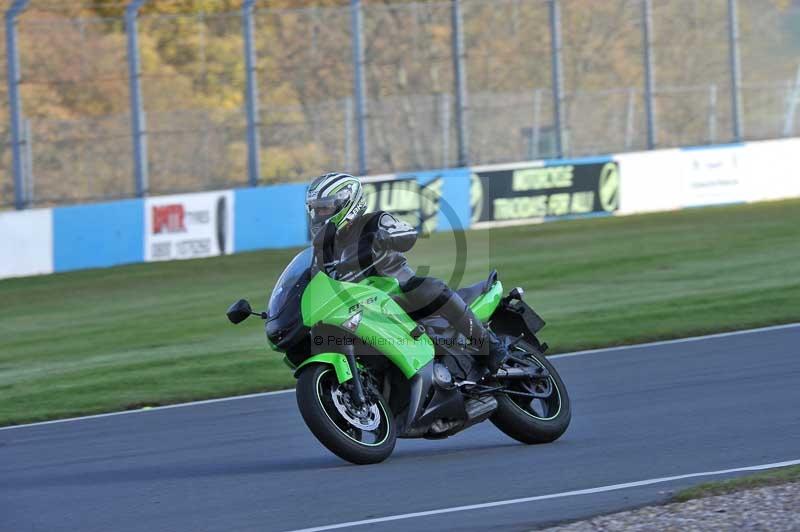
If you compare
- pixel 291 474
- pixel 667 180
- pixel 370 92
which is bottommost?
pixel 291 474

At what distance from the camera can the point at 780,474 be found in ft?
22.2

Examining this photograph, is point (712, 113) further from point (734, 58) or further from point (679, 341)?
point (679, 341)

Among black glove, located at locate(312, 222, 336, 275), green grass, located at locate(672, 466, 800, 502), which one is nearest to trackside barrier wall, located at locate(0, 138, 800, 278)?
black glove, located at locate(312, 222, 336, 275)

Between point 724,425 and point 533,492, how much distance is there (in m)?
1.98

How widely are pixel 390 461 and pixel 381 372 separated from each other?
526 millimetres

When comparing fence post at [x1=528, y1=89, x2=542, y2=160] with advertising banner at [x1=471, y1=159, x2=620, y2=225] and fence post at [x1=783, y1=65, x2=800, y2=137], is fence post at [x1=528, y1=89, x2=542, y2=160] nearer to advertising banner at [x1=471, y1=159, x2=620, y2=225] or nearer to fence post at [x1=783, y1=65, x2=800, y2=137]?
advertising banner at [x1=471, y1=159, x2=620, y2=225]

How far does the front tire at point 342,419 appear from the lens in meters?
7.27

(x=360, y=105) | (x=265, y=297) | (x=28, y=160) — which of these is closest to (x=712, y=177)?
(x=360, y=105)

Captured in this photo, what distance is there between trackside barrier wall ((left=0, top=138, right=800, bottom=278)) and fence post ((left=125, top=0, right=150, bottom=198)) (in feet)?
2.73

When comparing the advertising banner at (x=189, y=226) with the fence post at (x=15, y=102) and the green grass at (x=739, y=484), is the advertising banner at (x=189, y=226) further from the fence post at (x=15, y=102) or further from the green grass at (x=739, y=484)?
the green grass at (x=739, y=484)

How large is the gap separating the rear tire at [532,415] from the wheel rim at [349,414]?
0.80 meters

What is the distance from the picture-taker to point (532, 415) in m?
8.27

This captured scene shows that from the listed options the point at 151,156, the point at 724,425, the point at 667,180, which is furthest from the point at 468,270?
the point at 724,425

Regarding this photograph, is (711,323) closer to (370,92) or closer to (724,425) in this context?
(724,425)
